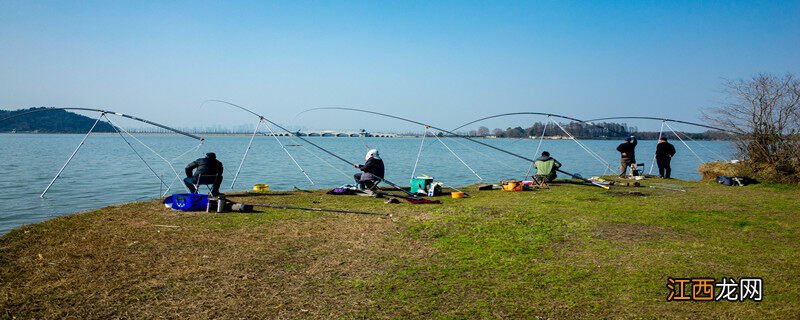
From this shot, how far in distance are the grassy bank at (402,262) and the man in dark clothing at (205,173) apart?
170cm

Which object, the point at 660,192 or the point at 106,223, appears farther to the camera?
the point at 660,192

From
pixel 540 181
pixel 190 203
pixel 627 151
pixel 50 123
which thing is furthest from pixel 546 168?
pixel 50 123

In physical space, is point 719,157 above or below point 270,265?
above

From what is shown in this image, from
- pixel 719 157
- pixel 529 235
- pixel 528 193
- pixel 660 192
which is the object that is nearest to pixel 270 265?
pixel 529 235

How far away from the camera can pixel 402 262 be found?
709 centimetres

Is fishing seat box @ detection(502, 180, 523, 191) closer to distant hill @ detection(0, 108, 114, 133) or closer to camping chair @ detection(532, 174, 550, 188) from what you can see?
camping chair @ detection(532, 174, 550, 188)

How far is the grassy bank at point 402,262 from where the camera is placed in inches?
209

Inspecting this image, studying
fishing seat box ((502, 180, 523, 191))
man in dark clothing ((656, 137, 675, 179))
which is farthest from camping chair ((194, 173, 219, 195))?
man in dark clothing ((656, 137, 675, 179))

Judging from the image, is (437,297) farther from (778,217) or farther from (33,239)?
(778,217)

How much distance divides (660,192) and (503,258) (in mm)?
10000

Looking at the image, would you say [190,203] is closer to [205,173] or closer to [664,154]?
[205,173]

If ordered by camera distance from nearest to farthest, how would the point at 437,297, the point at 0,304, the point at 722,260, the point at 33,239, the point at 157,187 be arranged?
the point at 0,304 → the point at 437,297 → the point at 722,260 → the point at 33,239 → the point at 157,187

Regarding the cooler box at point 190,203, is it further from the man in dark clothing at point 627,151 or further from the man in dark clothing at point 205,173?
the man in dark clothing at point 627,151

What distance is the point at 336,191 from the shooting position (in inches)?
579
